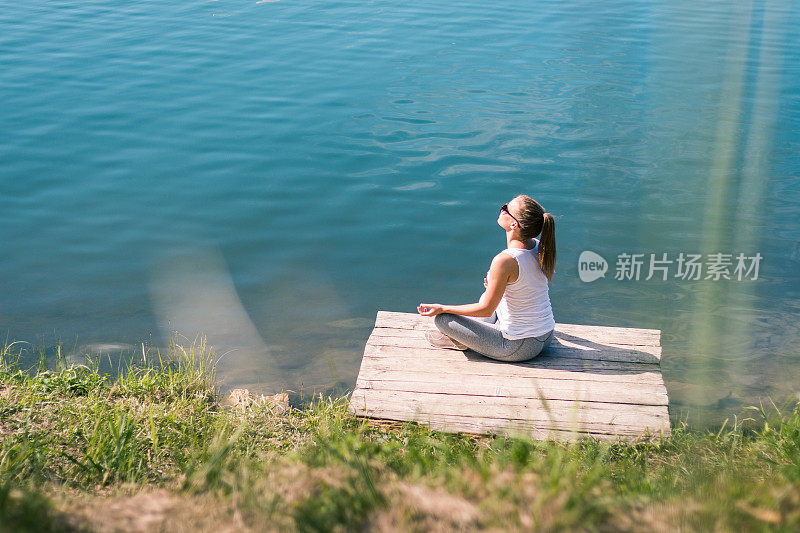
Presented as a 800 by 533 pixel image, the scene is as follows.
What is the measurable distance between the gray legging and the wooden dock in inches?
3.3

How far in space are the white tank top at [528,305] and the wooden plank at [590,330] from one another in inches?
21.5

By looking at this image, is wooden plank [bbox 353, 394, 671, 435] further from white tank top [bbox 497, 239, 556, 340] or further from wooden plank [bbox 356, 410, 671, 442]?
white tank top [bbox 497, 239, 556, 340]

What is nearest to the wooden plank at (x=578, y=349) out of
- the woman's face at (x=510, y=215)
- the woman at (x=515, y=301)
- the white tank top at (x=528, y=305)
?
the woman at (x=515, y=301)

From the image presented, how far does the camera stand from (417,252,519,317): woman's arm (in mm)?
4523

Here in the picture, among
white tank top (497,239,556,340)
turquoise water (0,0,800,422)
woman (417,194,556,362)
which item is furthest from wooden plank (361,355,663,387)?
turquoise water (0,0,800,422)

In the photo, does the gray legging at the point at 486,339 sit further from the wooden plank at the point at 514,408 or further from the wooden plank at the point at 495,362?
the wooden plank at the point at 514,408

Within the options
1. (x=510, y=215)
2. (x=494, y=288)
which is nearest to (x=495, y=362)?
(x=494, y=288)

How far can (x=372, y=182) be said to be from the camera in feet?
29.3

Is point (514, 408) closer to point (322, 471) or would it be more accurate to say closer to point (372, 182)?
Result: point (322, 471)

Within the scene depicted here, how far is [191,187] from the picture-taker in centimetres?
882

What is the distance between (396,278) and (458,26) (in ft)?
34.1

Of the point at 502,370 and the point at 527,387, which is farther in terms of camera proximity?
the point at 502,370

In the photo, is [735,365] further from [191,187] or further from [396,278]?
[191,187]

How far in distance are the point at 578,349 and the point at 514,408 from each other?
99 centimetres
